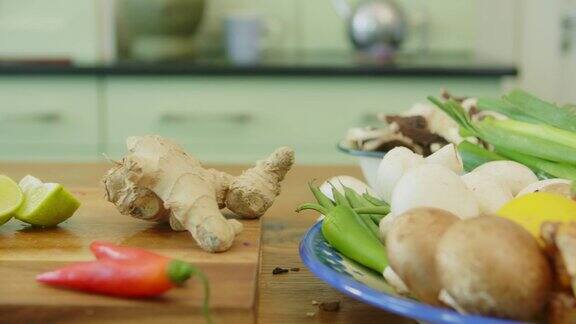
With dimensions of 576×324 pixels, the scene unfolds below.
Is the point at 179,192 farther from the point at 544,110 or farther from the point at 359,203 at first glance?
the point at 544,110

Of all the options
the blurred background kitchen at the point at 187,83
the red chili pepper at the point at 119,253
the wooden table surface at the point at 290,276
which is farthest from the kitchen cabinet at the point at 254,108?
the red chili pepper at the point at 119,253

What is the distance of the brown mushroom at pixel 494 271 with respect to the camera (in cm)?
60

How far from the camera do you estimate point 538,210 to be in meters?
0.70

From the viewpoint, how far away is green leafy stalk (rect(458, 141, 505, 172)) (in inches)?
44.8

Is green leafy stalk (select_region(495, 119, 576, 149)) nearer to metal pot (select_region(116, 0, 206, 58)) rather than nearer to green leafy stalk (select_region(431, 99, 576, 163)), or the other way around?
green leafy stalk (select_region(431, 99, 576, 163))

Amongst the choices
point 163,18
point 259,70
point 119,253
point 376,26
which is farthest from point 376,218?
point 163,18

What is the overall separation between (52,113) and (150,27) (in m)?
0.51

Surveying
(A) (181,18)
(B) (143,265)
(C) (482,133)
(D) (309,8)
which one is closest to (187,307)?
(B) (143,265)

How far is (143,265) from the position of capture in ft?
2.33

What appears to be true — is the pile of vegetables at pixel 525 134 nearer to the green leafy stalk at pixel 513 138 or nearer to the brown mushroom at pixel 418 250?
the green leafy stalk at pixel 513 138

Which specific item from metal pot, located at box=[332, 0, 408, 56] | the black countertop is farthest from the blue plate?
metal pot, located at box=[332, 0, 408, 56]

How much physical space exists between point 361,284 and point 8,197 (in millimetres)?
455

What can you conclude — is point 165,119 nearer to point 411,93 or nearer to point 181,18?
point 181,18

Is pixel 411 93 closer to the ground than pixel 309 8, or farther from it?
closer to the ground
